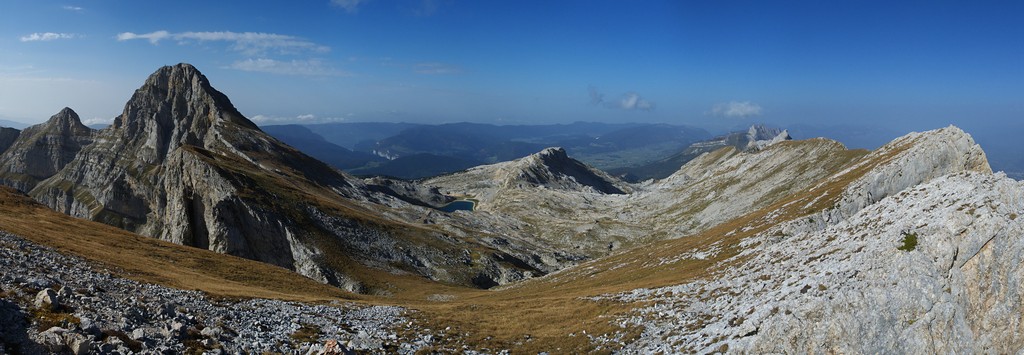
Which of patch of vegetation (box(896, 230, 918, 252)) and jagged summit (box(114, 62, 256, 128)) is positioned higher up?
jagged summit (box(114, 62, 256, 128))

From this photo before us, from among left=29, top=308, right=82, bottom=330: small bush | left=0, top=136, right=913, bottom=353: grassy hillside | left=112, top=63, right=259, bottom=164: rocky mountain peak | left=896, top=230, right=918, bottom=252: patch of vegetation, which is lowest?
left=0, top=136, right=913, bottom=353: grassy hillside

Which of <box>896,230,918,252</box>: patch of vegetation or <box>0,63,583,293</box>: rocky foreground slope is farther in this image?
<box>0,63,583,293</box>: rocky foreground slope

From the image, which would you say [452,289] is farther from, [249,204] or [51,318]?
[51,318]

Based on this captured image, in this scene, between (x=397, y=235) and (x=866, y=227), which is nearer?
(x=866, y=227)

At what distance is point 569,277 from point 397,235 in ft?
124

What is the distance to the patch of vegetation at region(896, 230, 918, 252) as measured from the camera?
98.8ft

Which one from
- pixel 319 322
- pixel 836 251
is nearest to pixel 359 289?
pixel 319 322

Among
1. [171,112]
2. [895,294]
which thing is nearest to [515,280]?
[895,294]

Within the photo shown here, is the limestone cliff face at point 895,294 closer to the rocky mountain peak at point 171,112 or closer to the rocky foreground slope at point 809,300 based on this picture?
the rocky foreground slope at point 809,300

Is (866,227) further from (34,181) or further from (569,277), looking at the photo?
(34,181)

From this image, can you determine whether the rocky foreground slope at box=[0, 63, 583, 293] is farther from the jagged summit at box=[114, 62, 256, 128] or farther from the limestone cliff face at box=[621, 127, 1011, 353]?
the limestone cliff face at box=[621, 127, 1011, 353]

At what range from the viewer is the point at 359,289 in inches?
3031

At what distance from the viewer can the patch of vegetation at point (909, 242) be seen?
98.8 feet

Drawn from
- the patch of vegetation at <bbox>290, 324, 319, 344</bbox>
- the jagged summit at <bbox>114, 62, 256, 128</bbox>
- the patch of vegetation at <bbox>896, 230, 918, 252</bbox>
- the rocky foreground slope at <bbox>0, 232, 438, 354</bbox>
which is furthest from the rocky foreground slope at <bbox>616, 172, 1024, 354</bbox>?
the jagged summit at <bbox>114, 62, 256, 128</bbox>
